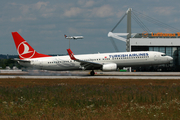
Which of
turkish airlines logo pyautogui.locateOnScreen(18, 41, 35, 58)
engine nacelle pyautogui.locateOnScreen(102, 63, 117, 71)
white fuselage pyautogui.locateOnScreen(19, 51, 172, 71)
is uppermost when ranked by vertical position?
turkish airlines logo pyautogui.locateOnScreen(18, 41, 35, 58)

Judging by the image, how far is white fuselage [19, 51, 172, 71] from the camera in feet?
157

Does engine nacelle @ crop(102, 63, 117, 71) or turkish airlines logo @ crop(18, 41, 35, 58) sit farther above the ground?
turkish airlines logo @ crop(18, 41, 35, 58)

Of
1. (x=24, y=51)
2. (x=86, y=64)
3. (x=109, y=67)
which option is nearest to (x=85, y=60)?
(x=86, y=64)

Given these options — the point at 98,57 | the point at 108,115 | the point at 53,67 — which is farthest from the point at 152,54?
the point at 108,115

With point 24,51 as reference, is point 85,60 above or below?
below

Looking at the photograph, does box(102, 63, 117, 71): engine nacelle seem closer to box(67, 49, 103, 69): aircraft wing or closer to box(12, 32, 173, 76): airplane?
box(12, 32, 173, 76): airplane

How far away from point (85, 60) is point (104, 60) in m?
4.04

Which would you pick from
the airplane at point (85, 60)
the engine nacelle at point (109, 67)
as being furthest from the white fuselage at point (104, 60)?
the engine nacelle at point (109, 67)

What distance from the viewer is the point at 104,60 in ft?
158

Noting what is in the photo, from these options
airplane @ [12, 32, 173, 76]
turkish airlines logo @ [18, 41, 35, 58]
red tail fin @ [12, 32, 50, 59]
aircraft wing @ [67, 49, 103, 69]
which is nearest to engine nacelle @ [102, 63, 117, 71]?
airplane @ [12, 32, 173, 76]

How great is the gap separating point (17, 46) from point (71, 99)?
36222mm

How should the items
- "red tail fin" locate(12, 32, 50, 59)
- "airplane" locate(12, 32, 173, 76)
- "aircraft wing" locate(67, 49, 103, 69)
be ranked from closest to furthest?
"aircraft wing" locate(67, 49, 103, 69)
"airplane" locate(12, 32, 173, 76)
"red tail fin" locate(12, 32, 50, 59)

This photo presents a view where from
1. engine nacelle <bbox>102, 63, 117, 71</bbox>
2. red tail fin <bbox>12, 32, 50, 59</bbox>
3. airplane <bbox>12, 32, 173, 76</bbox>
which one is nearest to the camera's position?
engine nacelle <bbox>102, 63, 117, 71</bbox>

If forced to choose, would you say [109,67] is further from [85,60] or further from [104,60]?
[85,60]
